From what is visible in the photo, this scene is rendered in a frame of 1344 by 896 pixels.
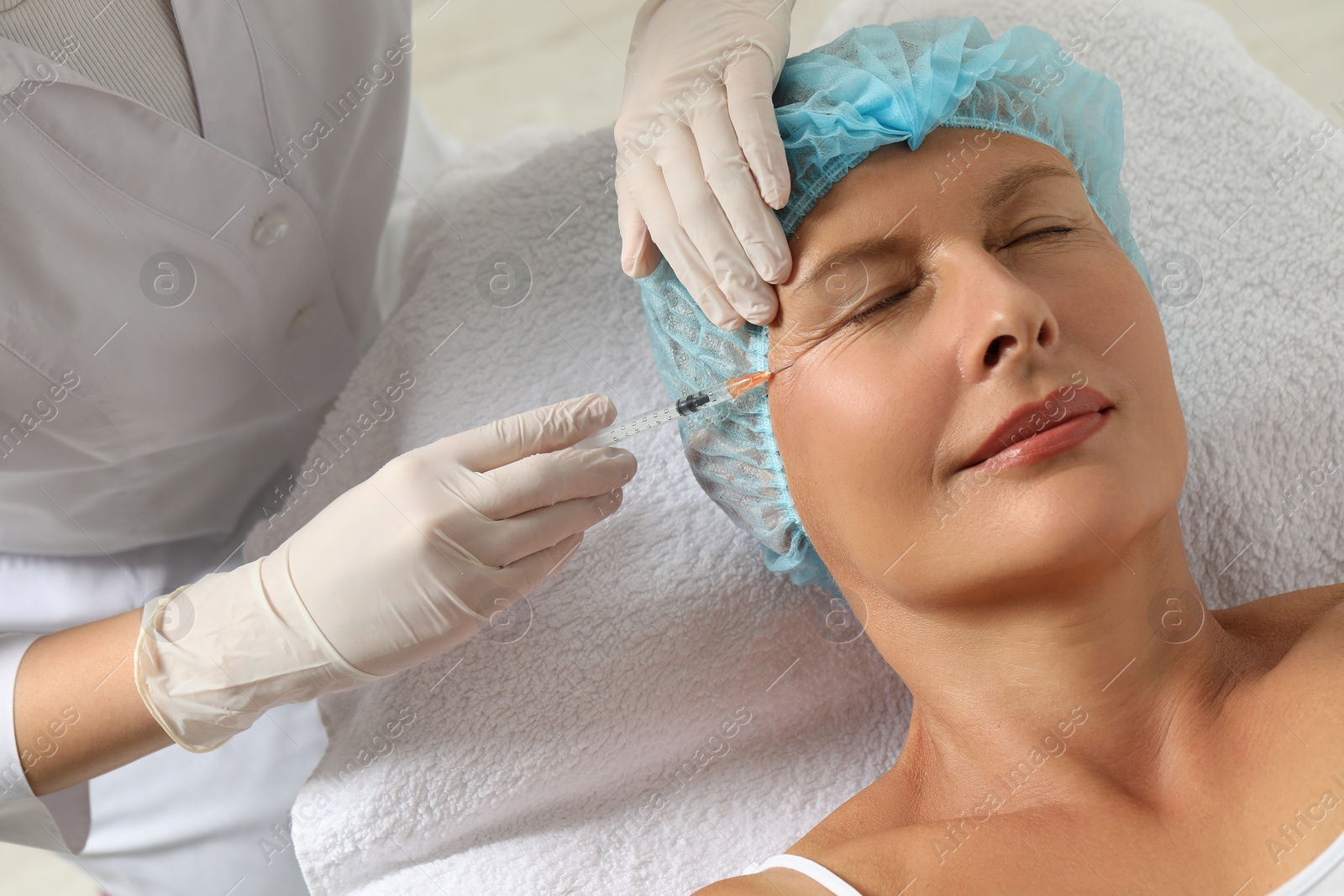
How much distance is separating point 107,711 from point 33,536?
1.13 ft

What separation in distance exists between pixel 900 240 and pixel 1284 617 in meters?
0.76

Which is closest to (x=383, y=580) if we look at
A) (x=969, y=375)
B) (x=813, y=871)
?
(x=813, y=871)

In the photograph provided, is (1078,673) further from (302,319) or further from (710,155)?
(302,319)

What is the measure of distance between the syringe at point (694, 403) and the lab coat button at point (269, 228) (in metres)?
0.55

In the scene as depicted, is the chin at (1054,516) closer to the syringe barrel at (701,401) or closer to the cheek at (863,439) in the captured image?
the cheek at (863,439)

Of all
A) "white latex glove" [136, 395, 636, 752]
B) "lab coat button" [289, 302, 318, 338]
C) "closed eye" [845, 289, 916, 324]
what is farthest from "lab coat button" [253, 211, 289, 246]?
"closed eye" [845, 289, 916, 324]

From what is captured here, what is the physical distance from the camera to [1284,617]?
1377 millimetres

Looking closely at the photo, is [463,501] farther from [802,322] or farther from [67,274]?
[67,274]

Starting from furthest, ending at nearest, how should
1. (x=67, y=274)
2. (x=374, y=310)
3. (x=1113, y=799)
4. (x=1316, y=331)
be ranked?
(x=374, y=310)
(x=1316, y=331)
(x=67, y=274)
(x=1113, y=799)

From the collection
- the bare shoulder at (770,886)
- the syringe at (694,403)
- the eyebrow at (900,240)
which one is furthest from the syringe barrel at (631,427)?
the bare shoulder at (770,886)

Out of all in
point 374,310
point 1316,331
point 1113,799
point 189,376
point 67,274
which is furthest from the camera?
point 374,310

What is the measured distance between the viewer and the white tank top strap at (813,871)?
3.95 ft

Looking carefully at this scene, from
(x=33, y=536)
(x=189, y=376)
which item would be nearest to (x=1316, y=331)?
(x=189, y=376)

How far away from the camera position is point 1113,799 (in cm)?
122
